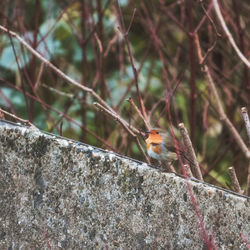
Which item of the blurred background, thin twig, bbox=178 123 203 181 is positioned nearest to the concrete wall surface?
thin twig, bbox=178 123 203 181

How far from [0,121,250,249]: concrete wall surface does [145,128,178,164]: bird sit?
318 mm

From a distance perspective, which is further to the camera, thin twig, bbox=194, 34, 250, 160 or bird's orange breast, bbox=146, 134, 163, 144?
thin twig, bbox=194, 34, 250, 160

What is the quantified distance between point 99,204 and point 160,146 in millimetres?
421

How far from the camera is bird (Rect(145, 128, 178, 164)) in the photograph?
170 centimetres

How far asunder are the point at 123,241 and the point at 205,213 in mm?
217

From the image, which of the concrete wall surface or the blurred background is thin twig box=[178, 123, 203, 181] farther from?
the blurred background

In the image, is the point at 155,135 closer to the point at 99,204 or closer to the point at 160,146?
the point at 160,146

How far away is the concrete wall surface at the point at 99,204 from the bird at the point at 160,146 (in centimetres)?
32

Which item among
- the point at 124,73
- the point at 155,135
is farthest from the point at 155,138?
the point at 124,73

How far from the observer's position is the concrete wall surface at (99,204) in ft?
4.39

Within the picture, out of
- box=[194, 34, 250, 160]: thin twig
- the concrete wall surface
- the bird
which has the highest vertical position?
the concrete wall surface

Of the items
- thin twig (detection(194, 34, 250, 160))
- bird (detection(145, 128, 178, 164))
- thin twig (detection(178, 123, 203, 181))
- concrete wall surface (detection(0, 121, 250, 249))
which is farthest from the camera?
thin twig (detection(194, 34, 250, 160))

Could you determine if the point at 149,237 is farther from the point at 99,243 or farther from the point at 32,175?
the point at 32,175

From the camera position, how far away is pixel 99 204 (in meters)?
1.35
